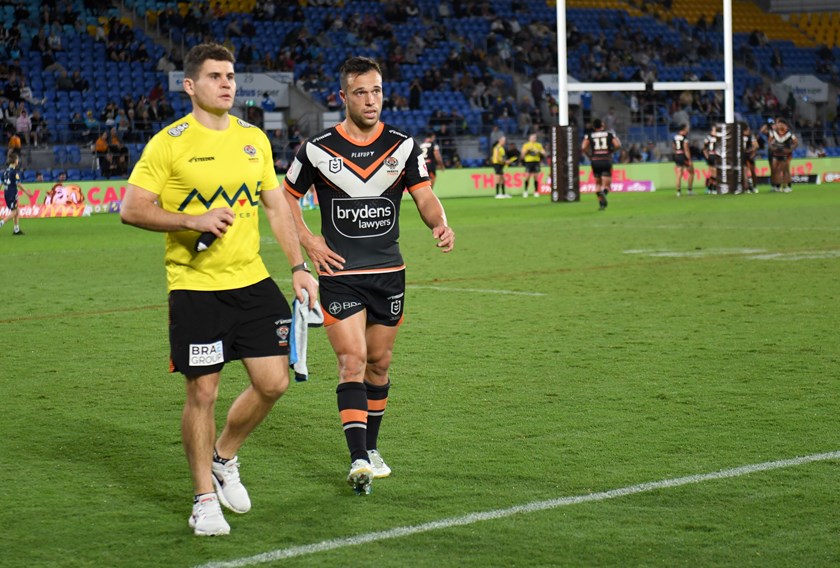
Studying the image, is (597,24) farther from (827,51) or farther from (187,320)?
(187,320)

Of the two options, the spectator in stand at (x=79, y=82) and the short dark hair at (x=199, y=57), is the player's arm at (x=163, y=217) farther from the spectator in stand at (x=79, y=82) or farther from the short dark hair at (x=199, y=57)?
the spectator in stand at (x=79, y=82)

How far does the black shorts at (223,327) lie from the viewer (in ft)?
17.7

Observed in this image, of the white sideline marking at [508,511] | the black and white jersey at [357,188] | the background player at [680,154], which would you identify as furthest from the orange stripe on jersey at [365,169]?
the background player at [680,154]

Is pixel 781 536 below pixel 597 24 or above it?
below

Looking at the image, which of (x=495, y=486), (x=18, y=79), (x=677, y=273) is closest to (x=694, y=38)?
(x=18, y=79)

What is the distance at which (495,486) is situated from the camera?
595 cm

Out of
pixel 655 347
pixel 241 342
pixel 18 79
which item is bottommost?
pixel 655 347

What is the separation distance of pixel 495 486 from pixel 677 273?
9.90 m

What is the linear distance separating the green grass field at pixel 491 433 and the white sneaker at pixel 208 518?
0.06 meters

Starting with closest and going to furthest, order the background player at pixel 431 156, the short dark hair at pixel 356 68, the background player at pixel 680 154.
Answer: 1. the short dark hair at pixel 356 68
2. the background player at pixel 680 154
3. the background player at pixel 431 156

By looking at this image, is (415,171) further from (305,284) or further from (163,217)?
(163,217)

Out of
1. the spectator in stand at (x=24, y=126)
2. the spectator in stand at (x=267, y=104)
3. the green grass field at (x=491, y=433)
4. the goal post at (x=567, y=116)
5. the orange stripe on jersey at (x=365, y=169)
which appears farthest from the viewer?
the spectator in stand at (x=267, y=104)

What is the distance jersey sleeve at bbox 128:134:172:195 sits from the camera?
535cm

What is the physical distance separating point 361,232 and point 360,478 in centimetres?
124
